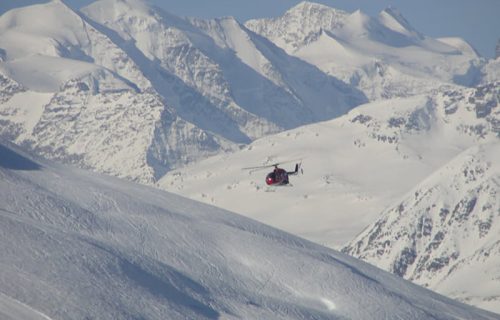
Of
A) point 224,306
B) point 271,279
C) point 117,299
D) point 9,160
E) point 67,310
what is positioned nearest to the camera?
point 67,310

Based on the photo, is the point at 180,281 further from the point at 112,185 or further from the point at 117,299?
the point at 112,185

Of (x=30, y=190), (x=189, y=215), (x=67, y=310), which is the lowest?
(x=67, y=310)

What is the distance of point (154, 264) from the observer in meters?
160

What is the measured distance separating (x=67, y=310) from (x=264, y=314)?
3220 centimetres

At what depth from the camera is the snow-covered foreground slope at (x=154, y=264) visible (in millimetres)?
139250

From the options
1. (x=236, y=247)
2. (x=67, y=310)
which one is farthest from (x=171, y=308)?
(x=236, y=247)

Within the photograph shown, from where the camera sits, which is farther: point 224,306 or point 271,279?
point 271,279

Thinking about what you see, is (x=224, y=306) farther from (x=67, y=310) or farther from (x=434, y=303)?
(x=434, y=303)

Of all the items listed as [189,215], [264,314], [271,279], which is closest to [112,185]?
[189,215]

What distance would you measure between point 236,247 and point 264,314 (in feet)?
79.9

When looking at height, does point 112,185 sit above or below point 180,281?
above

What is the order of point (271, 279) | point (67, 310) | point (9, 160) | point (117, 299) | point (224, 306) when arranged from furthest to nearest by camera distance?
point (9, 160) < point (271, 279) < point (224, 306) < point (117, 299) < point (67, 310)

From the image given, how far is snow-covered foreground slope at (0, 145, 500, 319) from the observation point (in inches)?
5482

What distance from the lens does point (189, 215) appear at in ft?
618
